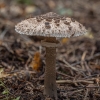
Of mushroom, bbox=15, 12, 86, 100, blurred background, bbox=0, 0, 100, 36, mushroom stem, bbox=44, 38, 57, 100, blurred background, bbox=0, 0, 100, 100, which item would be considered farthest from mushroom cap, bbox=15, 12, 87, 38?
blurred background, bbox=0, 0, 100, 36

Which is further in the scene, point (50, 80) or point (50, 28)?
point (50, 80)

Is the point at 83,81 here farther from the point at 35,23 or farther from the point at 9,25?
the point at 9,25

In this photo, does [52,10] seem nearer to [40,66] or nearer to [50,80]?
[40,66]

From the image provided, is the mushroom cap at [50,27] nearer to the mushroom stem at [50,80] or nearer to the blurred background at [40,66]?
the blurred background at [40,66]

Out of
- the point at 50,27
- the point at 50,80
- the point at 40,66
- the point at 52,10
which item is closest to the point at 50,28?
the point at 50,27

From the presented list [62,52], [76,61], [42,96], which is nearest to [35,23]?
[42,96]

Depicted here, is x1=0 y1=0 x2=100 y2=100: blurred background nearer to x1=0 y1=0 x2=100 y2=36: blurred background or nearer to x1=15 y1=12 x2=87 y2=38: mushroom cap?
x1=0 y1=0 x2=100 y2=36: blurred background

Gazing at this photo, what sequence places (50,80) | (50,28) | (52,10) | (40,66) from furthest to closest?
1. (52,10)
2. (40,66)
3. (50,80)
4. (50,28)

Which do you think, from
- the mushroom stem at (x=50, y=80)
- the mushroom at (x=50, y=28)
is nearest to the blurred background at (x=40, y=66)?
the mushroom stem at (x=50, y=80)
